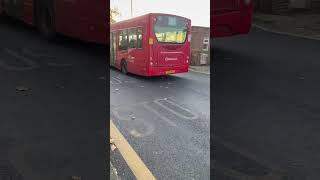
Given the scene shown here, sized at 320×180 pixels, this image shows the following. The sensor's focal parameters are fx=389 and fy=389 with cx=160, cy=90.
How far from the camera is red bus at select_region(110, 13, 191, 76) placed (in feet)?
9.70

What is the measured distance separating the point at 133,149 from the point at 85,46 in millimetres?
2970

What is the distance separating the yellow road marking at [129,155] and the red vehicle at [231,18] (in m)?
1.10

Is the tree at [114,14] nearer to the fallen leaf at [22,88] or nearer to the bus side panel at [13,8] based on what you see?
the bus side panel at [13,8]

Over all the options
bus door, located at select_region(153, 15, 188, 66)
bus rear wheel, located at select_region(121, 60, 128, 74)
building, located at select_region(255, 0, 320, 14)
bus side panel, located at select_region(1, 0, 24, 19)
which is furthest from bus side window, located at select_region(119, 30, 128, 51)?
building, located at select_region(255, 0, 320, 14)

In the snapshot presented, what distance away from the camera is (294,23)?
14.5 meters

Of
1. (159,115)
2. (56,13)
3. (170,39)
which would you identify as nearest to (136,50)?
(170,39)

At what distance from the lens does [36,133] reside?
13.2 feet

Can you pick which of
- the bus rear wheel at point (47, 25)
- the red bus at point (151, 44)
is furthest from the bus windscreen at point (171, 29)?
the bus rear wheel at point (47, 25)

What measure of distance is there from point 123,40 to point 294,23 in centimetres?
1276

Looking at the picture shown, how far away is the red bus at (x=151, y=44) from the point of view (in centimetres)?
296

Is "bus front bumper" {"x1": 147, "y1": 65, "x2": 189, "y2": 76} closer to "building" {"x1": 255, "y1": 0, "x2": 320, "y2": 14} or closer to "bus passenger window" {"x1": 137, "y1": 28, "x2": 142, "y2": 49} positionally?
"bus passenger window" {"x1": 137, "y1": 28, "x2": 142, "y2": 49}

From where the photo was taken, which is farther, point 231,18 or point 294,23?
point 294,23

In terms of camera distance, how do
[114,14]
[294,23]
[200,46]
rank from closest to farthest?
[200,46] < [114,14] < [294,23]

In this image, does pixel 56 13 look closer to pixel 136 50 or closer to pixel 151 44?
pixel 136 50
